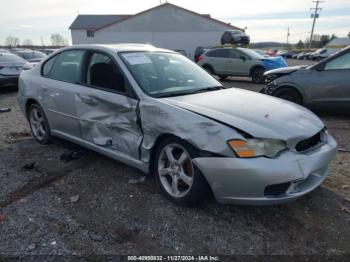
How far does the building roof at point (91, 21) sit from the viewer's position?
4869 centimetres

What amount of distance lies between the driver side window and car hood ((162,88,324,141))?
361cm

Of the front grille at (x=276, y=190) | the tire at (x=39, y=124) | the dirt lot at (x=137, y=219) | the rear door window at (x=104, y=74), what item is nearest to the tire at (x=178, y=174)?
the dirt lot at (x=137, y=219)

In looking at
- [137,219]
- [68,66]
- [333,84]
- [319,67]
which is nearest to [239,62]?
[319,67]

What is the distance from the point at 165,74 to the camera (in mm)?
3930

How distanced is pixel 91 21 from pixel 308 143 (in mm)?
52810

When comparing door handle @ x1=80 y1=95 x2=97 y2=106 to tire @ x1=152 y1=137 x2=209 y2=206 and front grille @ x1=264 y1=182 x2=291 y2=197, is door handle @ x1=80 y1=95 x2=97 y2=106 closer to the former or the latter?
tire @ x1=152 y1=137 x2=209 y2=206

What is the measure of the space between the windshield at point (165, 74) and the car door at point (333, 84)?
337 cm

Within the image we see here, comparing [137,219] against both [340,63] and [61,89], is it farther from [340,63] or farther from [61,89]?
[340,63]

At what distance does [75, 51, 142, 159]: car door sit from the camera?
3.56 m

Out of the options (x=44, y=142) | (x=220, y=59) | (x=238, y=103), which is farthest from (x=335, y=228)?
(x=220, y=59)

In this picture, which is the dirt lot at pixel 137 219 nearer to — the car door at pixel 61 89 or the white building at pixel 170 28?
the car door at pixel 61 89

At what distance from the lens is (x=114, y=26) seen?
3850cm

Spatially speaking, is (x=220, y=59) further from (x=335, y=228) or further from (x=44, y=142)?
(x=335, y=228)

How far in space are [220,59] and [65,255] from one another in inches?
536
